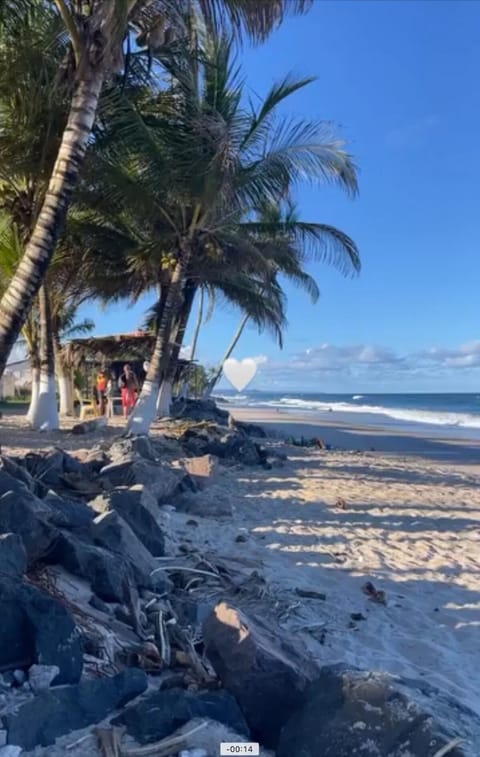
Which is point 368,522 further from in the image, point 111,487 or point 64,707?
point 64,707

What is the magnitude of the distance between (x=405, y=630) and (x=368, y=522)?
10.1ft

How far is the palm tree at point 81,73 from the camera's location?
5344mm

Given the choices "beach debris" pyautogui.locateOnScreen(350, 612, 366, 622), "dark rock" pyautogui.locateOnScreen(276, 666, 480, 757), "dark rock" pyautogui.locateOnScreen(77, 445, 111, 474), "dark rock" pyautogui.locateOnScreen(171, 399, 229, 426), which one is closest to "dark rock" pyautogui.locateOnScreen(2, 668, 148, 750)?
"dark rock" pyautogui.locateOnScreen(276, 666, 480, 757)

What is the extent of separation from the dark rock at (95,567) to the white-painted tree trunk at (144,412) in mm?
8099

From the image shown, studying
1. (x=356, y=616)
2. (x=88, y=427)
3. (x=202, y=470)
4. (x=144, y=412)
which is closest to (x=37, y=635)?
(x=356, y=616)

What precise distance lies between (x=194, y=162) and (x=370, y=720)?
9.85 metres

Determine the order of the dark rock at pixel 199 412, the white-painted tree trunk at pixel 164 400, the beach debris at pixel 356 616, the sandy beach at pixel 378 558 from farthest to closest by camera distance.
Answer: the dark rock at pixel 199 412 < the white-painted tree trunk at pixel 164 400 < the beach debris at pixel 356 616 < the sandy beach at pixel 378 558

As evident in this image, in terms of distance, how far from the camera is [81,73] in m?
5.90

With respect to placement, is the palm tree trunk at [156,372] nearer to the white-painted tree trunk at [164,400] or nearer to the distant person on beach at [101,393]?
the white-painted tree trunk at [164,400]

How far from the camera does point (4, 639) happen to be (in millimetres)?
2430

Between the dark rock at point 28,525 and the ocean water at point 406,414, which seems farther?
the ocean water at point 406,414

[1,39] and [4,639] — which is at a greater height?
[1,39]

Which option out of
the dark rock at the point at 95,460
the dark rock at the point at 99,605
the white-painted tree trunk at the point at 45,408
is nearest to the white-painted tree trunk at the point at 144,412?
the white-painted tree trunk at the point at 45,408

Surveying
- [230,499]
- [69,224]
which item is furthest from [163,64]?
[230,499]
